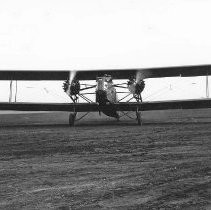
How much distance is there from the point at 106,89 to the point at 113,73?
1467 millimetres

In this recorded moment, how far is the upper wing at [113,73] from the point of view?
763 inches

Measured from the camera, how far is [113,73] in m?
20.3

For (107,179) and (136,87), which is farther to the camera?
(136,87)

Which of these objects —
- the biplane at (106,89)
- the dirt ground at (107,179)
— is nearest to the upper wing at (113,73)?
the biplane at (106,89)

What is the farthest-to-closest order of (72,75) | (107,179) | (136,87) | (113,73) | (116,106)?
(113,73) < (72,75) < (136,87) < (116,106) < (107,179)

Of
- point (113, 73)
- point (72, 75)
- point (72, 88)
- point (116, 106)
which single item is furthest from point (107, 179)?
point (113, 73)

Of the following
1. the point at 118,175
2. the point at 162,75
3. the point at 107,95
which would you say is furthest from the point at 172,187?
the point at 162,75

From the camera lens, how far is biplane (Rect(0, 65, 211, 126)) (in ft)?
62.3

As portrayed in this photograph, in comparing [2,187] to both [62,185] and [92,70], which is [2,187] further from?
[92,70]

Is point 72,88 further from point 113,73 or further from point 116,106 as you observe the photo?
point 113,73

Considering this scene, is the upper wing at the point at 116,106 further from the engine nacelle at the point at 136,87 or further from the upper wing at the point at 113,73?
the upper wing at the point at 113,73

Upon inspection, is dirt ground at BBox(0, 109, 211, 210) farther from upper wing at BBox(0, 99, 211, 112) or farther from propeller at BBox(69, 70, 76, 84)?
propeller at BBox(69, 70, 76, 84)

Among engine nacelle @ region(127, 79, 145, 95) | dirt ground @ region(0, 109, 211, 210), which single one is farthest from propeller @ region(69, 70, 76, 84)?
dirt ground @ region(0, 109, 211, 210)

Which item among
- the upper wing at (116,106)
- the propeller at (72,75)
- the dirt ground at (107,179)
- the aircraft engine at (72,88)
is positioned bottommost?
the dirt ground at (107,179)
